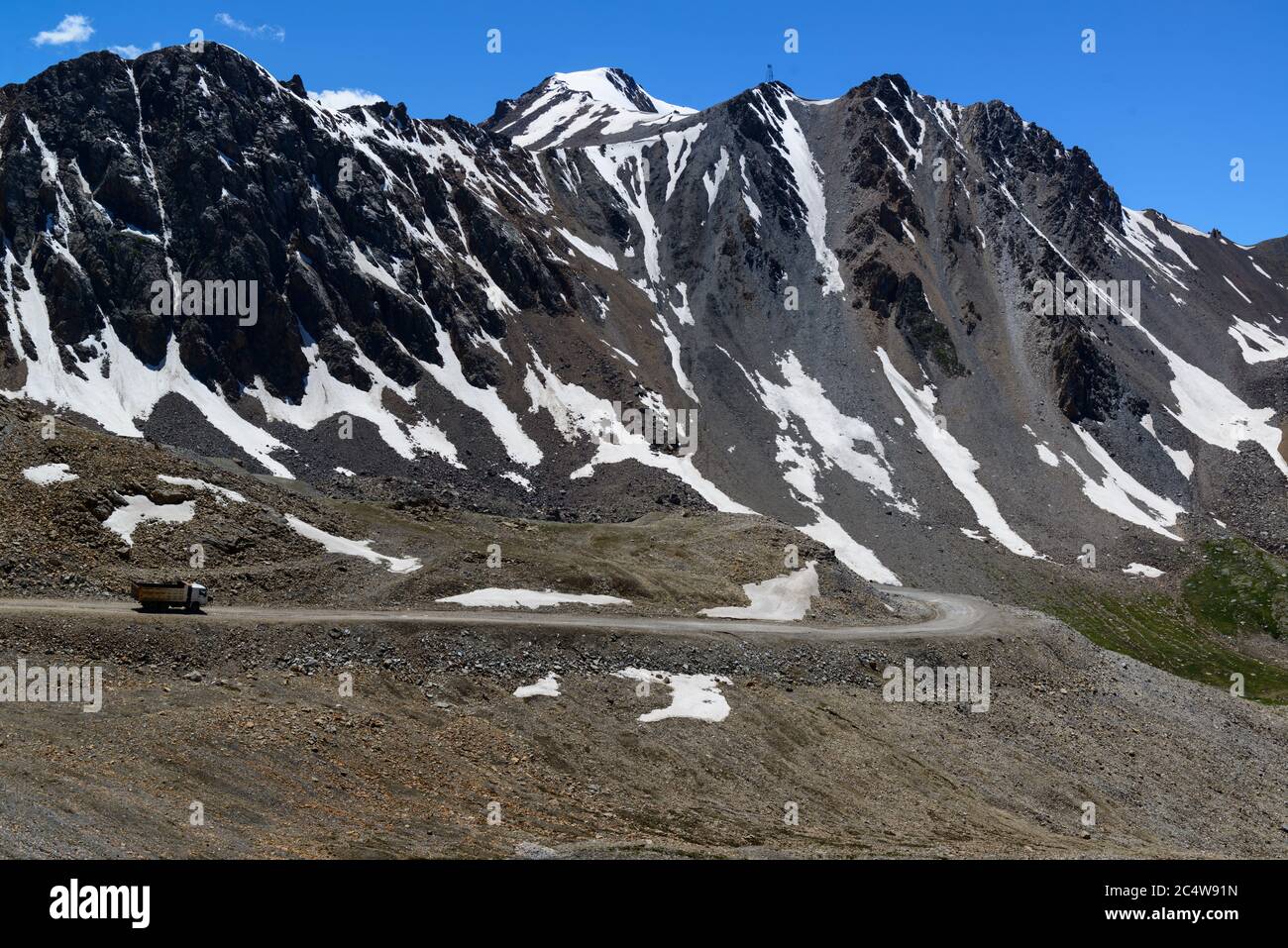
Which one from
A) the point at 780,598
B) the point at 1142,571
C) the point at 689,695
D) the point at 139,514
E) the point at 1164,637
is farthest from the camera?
the point at 1142,571

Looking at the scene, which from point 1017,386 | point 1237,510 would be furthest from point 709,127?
point 1237,510

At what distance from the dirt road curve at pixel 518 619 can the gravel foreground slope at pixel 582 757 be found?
97 cm

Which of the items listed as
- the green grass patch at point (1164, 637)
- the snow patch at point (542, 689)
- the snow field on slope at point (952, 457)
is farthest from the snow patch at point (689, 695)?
the snow field on slope at point (952, 457)

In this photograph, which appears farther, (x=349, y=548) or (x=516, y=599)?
(x=349, y=548)

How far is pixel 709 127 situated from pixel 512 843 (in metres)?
181

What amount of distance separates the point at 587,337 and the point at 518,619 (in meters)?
101

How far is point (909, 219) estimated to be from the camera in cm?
18262

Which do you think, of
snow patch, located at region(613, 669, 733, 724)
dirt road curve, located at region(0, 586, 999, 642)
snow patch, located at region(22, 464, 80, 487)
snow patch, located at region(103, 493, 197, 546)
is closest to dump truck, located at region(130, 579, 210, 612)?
dirt road curve, located at region(0, 586, 999, 642)

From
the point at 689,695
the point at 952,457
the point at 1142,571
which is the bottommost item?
the point at 1142,571

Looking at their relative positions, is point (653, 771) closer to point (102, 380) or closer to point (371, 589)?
point (371, 589)

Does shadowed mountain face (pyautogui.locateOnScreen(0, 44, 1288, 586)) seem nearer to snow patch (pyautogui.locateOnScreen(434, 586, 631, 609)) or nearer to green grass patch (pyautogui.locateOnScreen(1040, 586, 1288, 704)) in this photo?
green grass patch (pyautogui.locateOnScreen(1040, 586, 1288, 704))

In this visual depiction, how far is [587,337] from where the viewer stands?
146000 mm

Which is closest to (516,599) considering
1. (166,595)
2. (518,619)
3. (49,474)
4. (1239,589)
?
(518,619)

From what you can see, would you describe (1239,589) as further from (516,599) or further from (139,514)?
(139,514)
